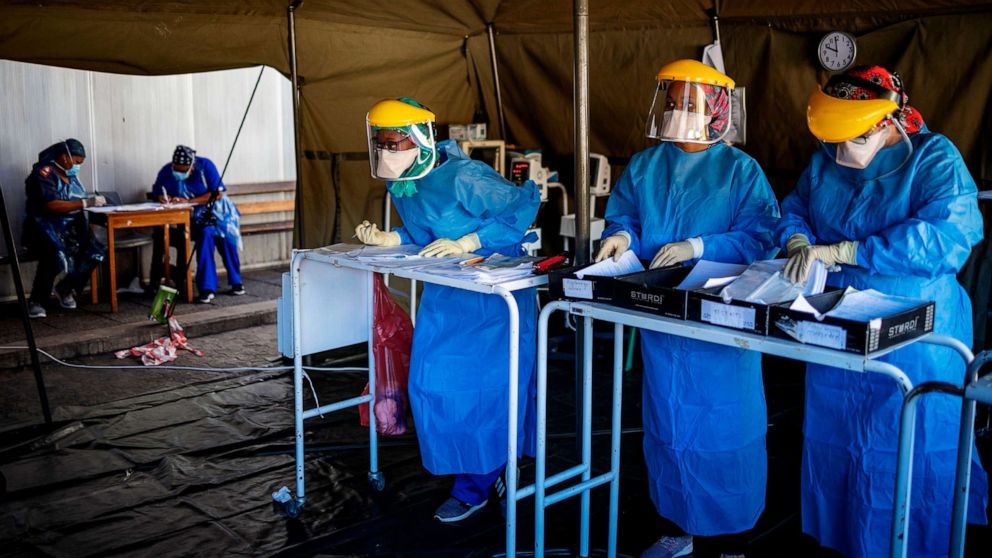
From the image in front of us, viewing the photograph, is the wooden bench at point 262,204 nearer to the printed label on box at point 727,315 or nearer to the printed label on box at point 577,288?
the printed label on box at point 577,288

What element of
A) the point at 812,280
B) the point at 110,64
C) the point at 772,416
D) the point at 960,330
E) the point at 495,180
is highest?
the point at 110,64

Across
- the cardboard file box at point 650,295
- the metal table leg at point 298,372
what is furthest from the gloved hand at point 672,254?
the metal table leg at point 298,372

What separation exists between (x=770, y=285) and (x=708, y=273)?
0.25 metres

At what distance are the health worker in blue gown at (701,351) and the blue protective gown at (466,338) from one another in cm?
50

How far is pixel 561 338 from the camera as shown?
5.39 m

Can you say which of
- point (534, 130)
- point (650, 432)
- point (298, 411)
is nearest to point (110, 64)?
point (298, 411)

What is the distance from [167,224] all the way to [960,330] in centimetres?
550

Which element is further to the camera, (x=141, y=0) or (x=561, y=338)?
(x=561, y=338)

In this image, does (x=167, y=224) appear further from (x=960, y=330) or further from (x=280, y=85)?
(x=960, y=330)

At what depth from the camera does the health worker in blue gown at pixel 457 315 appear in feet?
9.99

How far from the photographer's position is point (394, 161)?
301 cm

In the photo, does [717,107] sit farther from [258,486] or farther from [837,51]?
[258,486]

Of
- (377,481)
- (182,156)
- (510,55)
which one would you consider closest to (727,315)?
(377,481)

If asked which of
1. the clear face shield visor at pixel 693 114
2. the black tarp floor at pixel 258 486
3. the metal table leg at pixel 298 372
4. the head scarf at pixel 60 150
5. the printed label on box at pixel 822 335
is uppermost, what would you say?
the clear face shield visor at pixel 693 114
